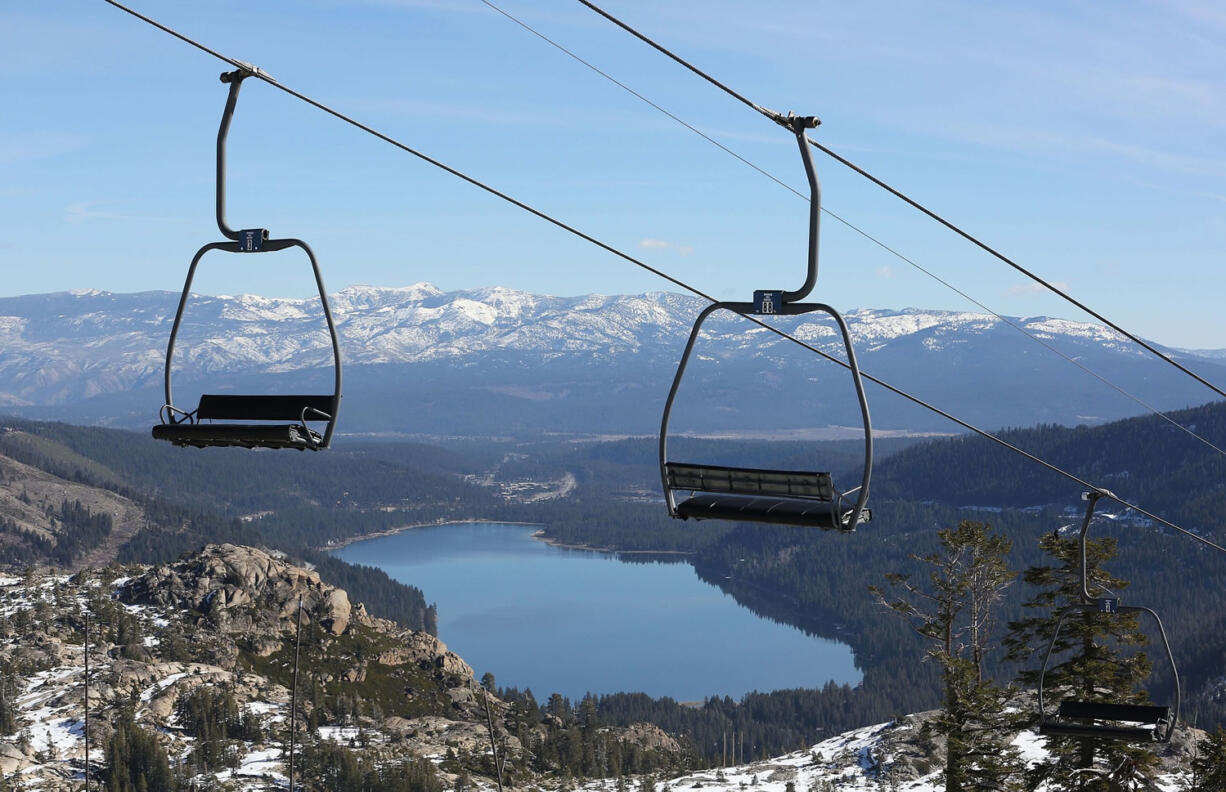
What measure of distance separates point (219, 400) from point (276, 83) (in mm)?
3211

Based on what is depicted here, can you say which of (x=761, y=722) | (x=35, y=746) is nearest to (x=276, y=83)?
(x=35, y=746)

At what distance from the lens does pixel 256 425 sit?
11727mm

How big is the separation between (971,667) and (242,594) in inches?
3843

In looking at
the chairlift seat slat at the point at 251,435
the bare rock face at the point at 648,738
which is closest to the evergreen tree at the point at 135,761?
the bare rock face at the point at 648,738

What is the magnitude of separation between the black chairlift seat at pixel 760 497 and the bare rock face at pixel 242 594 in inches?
4495

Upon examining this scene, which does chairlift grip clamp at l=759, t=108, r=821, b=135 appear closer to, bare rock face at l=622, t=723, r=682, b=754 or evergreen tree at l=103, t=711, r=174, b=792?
evergreen tree at l=103, t=711, r=174, b=792

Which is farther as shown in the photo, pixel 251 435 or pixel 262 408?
pixel 262 408

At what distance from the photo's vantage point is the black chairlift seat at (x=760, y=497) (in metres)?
10.6

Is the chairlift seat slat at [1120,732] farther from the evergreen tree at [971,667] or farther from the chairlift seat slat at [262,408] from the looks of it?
the evergreen tree at [971,667]

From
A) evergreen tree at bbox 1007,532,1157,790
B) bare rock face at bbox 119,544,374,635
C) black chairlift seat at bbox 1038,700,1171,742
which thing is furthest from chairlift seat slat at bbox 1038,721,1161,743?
bare rock face at bbox 119,544,374,635

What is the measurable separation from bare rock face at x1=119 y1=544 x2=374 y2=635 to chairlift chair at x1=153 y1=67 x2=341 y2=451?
112 meters

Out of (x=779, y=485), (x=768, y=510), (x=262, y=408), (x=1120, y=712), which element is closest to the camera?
(x=768, y=510)

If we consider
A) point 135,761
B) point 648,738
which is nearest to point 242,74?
point 135,761

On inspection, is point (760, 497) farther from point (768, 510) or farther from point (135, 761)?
point (135, 761)
